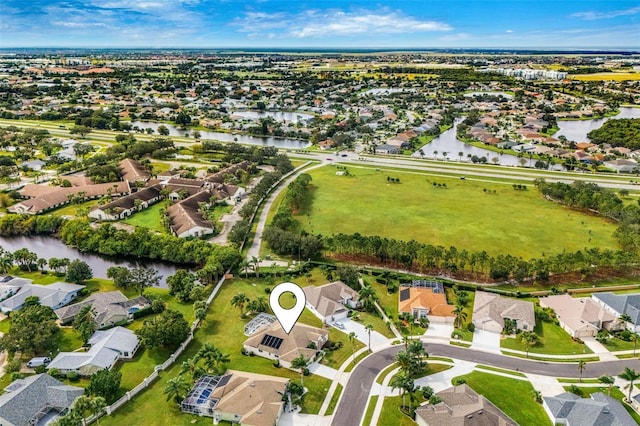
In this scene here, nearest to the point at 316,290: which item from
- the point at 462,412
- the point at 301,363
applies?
the point at 301,363

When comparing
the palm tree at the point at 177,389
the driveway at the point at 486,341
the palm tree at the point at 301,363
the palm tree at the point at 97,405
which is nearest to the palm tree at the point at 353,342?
the palm tree at the point at 301,363

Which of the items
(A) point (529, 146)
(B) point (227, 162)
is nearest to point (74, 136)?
(B) point (227, 162)

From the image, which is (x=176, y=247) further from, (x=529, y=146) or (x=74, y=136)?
(x=529, y=146)

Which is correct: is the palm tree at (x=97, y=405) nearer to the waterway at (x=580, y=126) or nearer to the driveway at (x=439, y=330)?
the driveway at (x=439, y=330)

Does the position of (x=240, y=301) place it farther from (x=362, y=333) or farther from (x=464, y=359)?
(x=464, y=359)

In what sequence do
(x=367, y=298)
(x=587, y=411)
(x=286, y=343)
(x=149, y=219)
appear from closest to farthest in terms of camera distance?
(x=587, y=411) → (x=286, y=343) → (x=367, y=298) → (x=149, y=219)

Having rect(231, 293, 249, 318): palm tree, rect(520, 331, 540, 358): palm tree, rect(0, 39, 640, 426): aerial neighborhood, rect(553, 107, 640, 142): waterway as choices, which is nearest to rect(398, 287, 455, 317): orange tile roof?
rect(0, 39, 640, 426): aerial neighborhood

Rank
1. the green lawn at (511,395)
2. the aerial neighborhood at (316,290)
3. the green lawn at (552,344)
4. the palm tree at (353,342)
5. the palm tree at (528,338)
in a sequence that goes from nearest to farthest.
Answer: the green lawn at (511,395), the aerial neighborhood at (316,290), the palm tree at (353,342), the palm tree at (528,338), the green lawn at (552,344)

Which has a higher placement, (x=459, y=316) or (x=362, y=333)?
(x=459, y=316)
